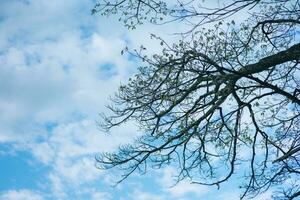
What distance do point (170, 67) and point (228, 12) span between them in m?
2.60

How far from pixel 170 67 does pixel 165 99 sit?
0.72m

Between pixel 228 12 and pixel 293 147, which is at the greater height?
pixel 228 12

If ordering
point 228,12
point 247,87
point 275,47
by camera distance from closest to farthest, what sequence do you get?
point 228,12 < point 275,47 < point 247,87

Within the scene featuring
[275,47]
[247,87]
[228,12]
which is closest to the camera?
[228,12]

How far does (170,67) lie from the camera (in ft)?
36.7

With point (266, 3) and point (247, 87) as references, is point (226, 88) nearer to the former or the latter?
point (247, 87)

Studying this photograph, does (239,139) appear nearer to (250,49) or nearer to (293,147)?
(293,147)

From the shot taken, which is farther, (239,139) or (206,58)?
(239,139)

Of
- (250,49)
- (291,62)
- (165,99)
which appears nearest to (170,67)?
(165,99)

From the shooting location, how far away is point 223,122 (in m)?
12.4

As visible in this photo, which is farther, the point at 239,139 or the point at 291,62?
the point at 239,139

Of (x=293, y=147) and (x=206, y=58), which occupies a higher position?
(x=206, y=58)

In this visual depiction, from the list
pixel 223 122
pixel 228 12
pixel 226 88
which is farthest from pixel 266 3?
pixel 223 122

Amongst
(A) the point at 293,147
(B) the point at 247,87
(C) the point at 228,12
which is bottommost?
(A) the point at 293,147
